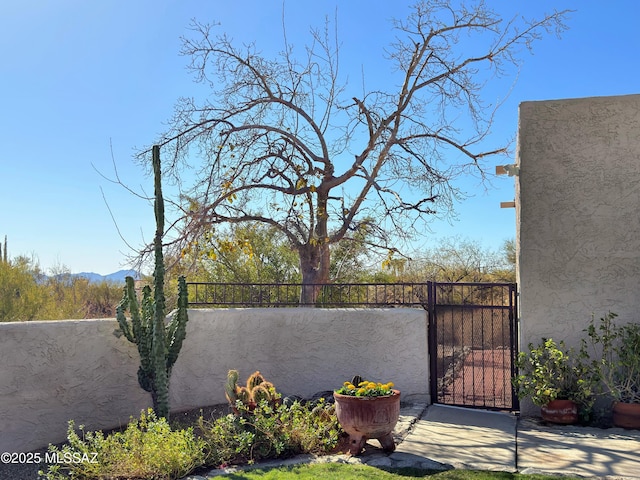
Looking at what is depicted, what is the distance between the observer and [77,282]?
682 inches

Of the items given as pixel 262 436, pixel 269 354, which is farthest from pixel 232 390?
pixel 269 354

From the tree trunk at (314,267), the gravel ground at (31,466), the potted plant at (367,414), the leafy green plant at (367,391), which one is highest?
the tree trunk at (314,267)

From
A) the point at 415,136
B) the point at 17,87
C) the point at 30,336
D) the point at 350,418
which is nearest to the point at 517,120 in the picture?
the point at 415,136

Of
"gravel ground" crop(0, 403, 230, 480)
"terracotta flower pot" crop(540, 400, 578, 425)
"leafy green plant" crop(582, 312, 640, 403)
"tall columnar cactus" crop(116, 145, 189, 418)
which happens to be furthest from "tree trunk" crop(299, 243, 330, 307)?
"leafy green plant" crop(582, 312, 640, 403)

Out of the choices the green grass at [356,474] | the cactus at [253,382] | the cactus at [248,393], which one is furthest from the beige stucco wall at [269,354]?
the green grass at [356,474]

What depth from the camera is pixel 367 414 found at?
223 inches

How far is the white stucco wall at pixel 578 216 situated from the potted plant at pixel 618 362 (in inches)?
8.8

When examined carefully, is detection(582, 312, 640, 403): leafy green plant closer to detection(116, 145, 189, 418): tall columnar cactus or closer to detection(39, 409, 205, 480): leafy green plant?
detection(39, 409, 205, 480): leafy green plant

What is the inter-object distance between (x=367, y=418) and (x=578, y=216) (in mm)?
4313

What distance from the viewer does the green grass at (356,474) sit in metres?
5.04

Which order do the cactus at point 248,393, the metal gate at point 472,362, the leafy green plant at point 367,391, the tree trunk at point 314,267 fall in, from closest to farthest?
the leafy green plant at point 367,391
the cactus at point 248,393
the metal gate at point 472,362
the tree trunk at point 314,267

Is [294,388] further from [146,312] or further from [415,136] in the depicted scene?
[415,136]

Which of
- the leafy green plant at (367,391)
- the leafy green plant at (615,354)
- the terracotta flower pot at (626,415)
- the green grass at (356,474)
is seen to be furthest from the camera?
the leafy green plant at (615,354)

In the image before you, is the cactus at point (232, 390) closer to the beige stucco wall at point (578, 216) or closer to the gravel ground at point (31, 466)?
the gravel ground at point (31, 466)
